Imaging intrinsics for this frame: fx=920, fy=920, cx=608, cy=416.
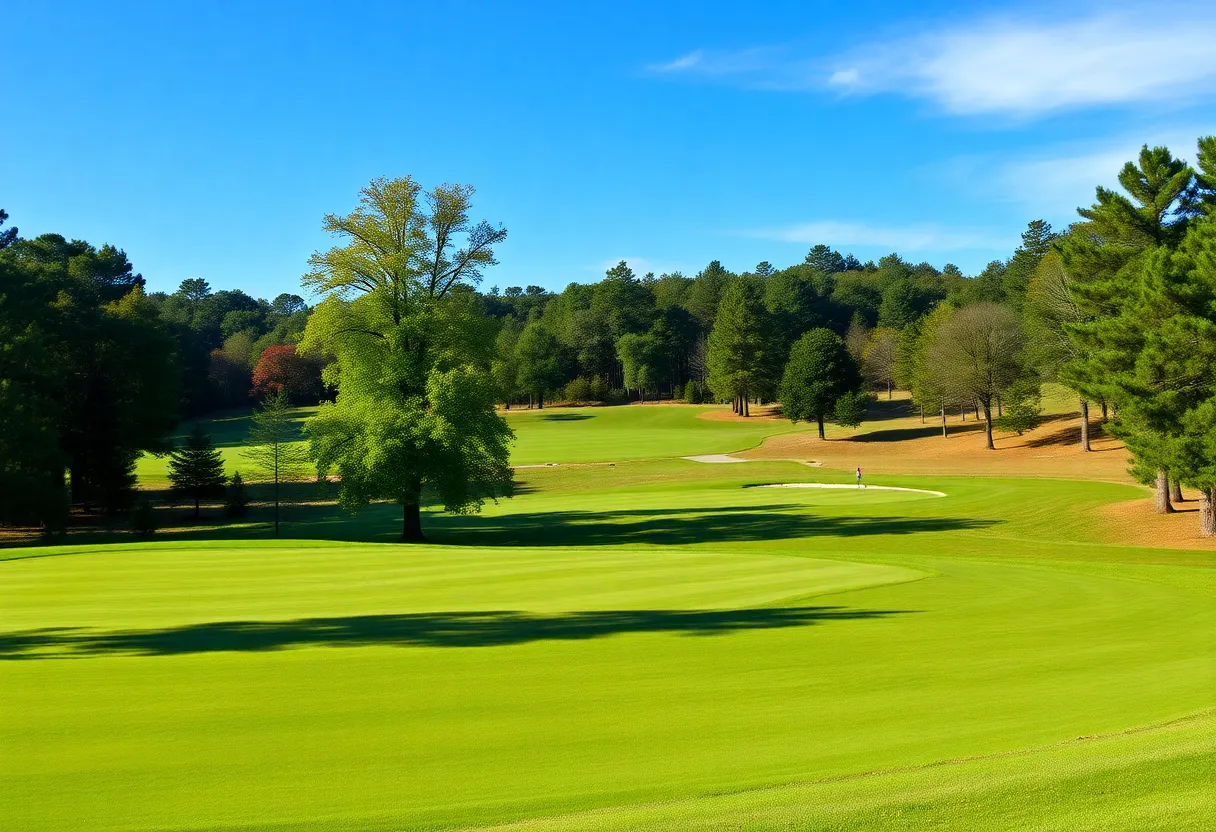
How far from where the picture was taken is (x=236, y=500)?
54.6 meters

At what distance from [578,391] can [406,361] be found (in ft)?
309

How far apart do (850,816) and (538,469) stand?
6239 cm

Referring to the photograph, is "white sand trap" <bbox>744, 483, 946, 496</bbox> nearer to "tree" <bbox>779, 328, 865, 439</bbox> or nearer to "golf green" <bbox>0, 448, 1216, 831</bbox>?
"golf green" <bbox>0, 448, 1216, 831</bbox>

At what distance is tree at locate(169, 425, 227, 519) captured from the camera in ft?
189

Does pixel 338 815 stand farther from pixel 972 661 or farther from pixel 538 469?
pixel 538 469

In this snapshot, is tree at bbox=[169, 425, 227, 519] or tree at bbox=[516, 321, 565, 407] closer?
tree at bbox=[169, 425, 227, 519]

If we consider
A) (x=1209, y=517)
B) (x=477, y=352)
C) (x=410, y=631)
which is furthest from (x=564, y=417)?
(x=410, y=631)

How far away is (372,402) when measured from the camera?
1420 inches

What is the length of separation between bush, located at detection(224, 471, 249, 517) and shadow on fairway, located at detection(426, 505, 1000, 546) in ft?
52.7

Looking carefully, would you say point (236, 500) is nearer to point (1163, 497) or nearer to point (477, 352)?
point (477, 352)

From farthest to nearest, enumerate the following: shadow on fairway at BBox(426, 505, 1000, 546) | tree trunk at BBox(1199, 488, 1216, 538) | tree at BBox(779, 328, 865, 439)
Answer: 1. tree at BBox(779, 328, 865, 439)
2. shadow on fairway at BBox(426, 505, 1000, 546)
3. tree trunk at BBox(1199, 488, 1216, 538)

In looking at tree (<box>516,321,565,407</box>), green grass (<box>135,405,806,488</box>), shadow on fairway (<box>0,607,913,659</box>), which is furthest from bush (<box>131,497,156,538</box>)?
tree (<box>516,321,565,407</box>)

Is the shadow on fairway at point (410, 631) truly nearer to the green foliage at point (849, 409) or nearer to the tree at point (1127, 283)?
the tree at point (1127, 283)

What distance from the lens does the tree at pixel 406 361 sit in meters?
35.5
